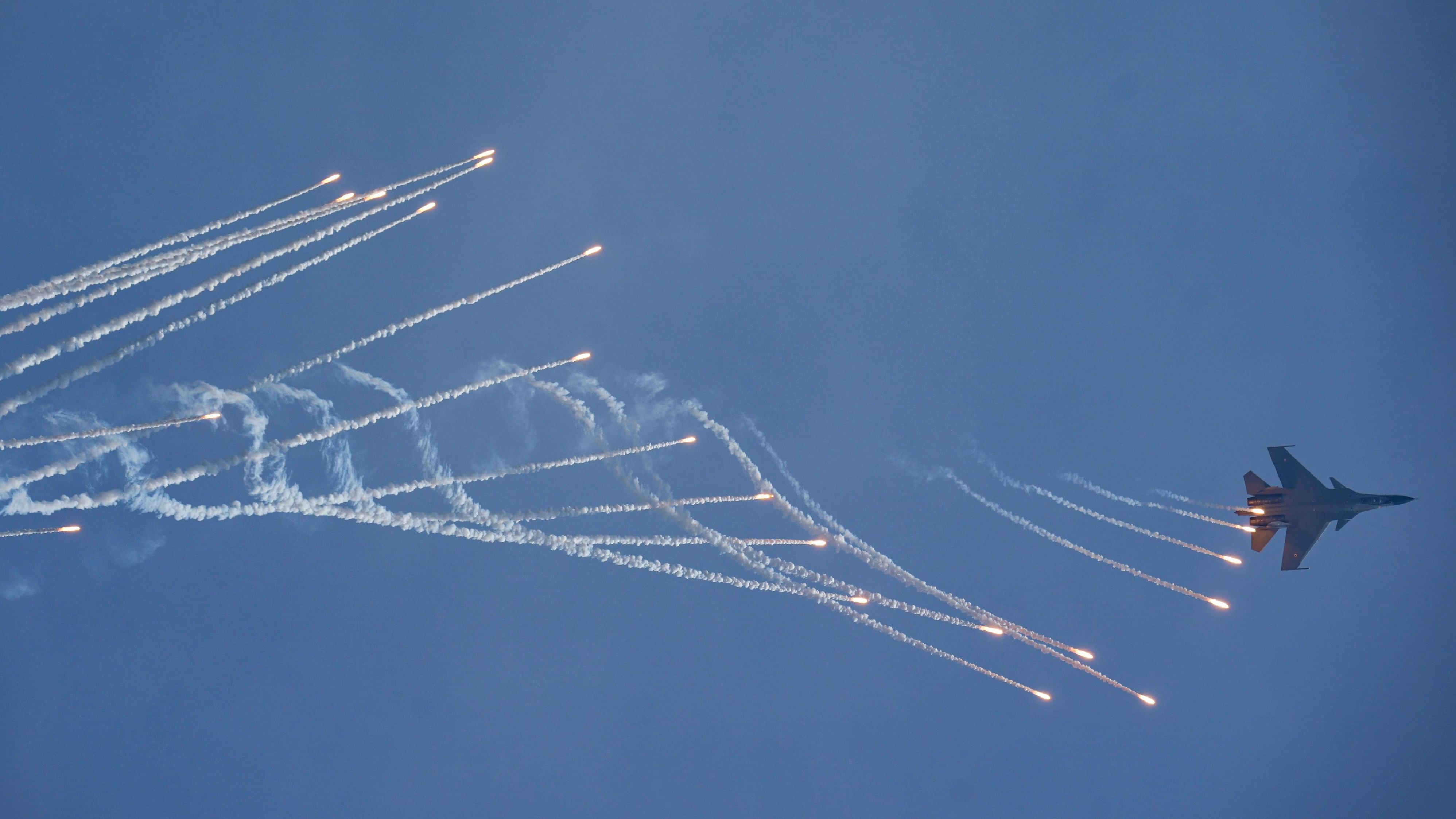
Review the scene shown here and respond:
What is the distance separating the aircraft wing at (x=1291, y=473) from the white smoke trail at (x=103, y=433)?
193 feet

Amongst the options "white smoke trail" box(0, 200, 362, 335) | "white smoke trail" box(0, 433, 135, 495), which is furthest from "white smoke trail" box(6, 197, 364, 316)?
"white smoke trail" box(0, 433, 135, 495)

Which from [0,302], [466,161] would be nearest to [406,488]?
[0,302]

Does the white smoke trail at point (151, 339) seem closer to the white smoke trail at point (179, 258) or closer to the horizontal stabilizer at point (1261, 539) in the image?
the white smoke trail at point (179, 258)

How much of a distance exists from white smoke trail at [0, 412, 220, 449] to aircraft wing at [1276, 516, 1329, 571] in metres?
60.0

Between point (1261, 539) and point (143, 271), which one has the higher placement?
point (143, 271)

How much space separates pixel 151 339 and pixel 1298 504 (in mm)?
61086

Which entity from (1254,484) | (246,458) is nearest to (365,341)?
(246,458)

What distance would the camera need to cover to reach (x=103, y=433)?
1474 inches

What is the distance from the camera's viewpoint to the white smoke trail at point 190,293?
3406 cm

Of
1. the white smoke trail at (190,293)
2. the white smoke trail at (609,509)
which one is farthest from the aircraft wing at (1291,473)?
the white smoke trail at (190,293)

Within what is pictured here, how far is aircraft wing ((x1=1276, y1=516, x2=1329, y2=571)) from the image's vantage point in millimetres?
54000

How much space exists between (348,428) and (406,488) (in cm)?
391

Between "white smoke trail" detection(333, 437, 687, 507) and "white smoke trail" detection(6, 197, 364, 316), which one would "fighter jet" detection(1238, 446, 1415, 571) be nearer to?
"white smoke trail" detection(333, 437, 687, 507)

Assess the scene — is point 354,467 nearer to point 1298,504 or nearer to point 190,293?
point 190,293
